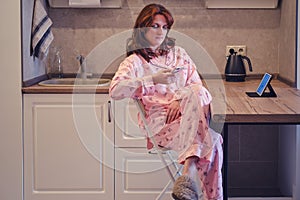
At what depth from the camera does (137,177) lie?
332 centimetres

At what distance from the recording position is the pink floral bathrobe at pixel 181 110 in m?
2.27

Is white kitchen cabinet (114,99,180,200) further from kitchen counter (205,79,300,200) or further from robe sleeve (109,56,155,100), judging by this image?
robe sleeve (109,56,155,100)

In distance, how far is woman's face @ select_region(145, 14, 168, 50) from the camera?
2533 millimetres

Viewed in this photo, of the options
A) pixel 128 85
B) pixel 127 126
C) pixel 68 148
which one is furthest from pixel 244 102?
pixel 68 148

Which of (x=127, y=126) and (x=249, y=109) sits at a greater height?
(x=249, y=109)

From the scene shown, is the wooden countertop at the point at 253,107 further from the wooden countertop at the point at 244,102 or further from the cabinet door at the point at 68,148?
the cabinet door at the point at 68,148

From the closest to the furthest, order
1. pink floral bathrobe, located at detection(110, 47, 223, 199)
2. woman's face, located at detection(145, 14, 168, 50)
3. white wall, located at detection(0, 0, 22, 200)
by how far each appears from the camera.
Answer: pink floral bathrobe, located at detection(110, 47, 223, 199)
woman's face, located at detection(145, 14, 168, 50)
white wall, located at detection(0, 0, 22, 200)

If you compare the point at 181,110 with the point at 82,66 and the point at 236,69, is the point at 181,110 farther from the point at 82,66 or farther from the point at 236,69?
the point at 82,66

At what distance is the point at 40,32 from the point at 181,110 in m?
1.36

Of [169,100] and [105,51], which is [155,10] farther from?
[105,51]

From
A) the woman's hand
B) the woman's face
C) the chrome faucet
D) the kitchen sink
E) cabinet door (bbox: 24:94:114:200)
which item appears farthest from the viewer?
the chrome faucet

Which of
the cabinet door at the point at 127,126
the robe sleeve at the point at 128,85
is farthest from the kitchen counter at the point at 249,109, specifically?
the cabinet door at the point at 127,126

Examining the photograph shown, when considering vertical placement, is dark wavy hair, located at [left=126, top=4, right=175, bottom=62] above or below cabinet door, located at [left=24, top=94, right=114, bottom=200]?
above

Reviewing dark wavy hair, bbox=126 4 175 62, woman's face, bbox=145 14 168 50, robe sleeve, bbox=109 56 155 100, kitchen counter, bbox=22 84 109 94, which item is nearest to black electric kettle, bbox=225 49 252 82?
kitchen counter, bbox=22 84 109 94
